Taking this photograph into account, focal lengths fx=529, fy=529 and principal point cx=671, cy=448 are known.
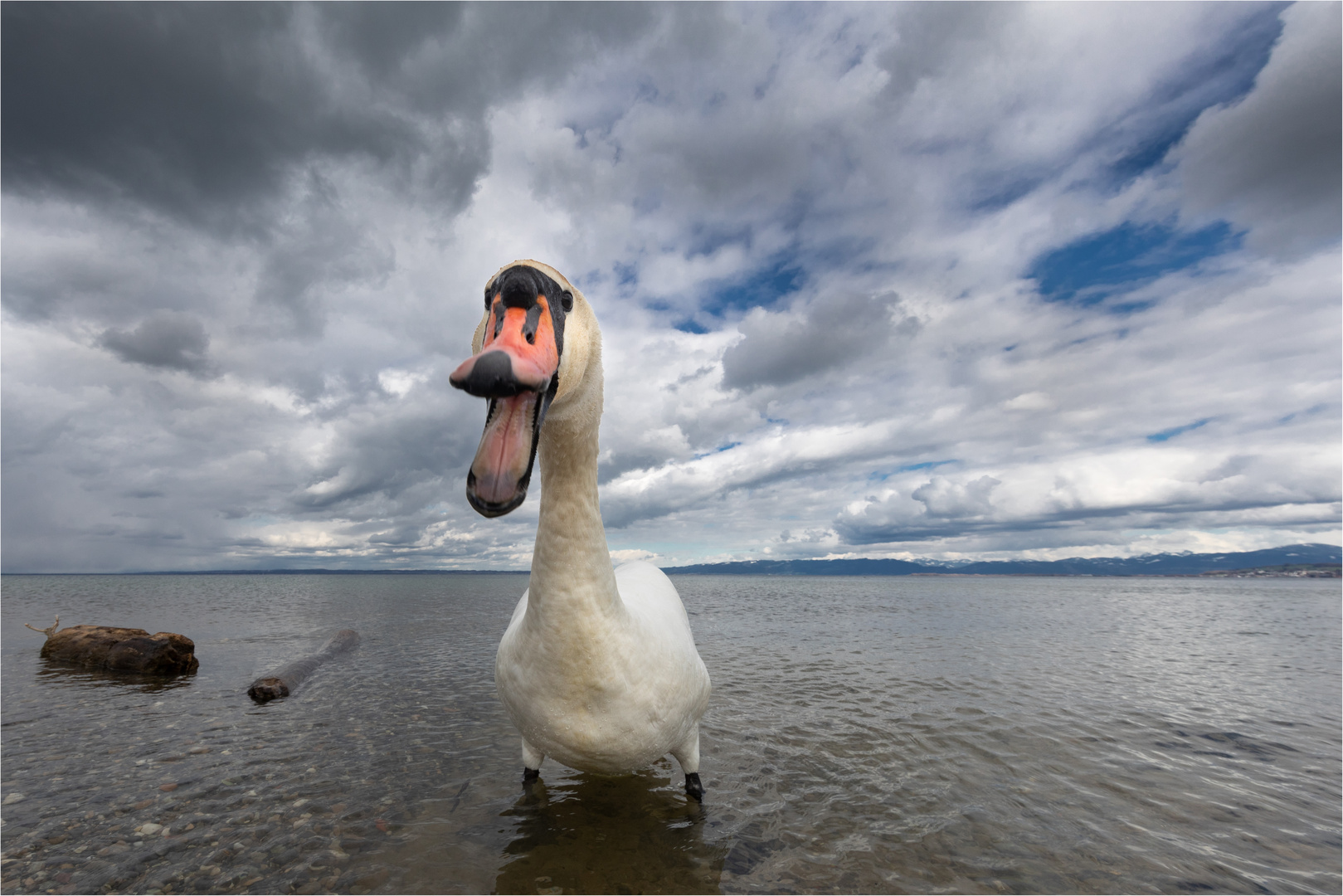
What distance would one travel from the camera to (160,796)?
5594 millimetres

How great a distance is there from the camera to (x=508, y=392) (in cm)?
209

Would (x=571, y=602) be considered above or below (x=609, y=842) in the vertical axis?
above

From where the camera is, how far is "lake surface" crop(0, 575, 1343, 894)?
14.7 ft

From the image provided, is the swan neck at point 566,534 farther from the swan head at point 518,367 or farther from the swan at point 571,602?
the swan head at point 518,367

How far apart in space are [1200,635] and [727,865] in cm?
3017

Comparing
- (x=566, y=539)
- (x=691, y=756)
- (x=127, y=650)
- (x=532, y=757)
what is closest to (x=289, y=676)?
(x=127, y=650)

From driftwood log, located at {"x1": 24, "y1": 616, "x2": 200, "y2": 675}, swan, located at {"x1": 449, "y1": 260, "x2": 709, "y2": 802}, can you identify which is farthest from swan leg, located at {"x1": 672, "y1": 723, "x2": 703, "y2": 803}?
Result: driftwood log, located at {"x1": 24, "y1": 616, "x2": 200, "y2": 675}

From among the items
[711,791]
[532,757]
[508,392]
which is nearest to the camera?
[508,392]

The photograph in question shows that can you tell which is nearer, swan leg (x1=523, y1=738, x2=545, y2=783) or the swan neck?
the swan neck

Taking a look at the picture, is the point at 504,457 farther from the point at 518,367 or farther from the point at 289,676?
the point at 289,676

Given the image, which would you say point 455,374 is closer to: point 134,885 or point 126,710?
point 134,885

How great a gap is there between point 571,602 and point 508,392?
6.41 ft

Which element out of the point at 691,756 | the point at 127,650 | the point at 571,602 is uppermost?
the point at 571,602

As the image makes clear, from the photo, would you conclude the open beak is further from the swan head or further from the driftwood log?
the driftwood log
